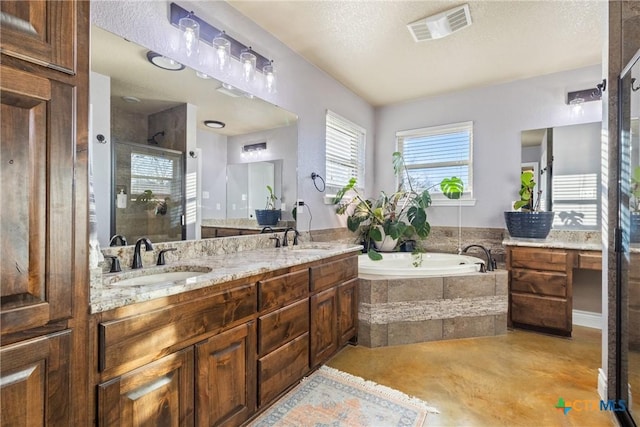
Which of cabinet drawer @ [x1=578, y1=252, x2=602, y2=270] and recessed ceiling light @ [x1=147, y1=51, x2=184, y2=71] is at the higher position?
recessed ceiling light @ [x1=147, y1=51, x2=184, y2=71]

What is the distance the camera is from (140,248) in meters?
1.61

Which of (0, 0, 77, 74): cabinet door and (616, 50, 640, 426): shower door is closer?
(0, 0, 77, 74): cabinet door

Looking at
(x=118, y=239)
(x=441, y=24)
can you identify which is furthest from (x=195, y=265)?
(x=441, y=24)

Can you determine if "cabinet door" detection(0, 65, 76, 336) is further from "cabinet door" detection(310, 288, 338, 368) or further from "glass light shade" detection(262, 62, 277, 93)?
"glass light shade" detection(262, 62, 277, 93)

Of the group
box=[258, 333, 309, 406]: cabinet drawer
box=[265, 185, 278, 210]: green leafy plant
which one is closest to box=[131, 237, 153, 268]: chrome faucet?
box=[258, 333, 309, 406]: cabinet drawer

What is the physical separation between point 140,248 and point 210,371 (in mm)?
A: 731

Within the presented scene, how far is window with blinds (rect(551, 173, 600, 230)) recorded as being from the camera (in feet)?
10.1

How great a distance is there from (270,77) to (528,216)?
2.83 m

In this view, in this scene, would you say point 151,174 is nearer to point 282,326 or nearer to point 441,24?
point 282,326

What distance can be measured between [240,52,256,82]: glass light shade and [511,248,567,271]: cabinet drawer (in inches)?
111

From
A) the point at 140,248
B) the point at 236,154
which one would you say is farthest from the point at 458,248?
the point at 140,248

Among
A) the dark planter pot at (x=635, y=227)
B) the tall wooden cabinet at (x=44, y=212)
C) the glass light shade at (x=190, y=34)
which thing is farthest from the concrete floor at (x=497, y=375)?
the glass light shade at (x=190, y=34)

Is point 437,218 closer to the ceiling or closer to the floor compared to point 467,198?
closer to the floor

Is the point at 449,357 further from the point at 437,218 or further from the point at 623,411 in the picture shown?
the point at 437,218
